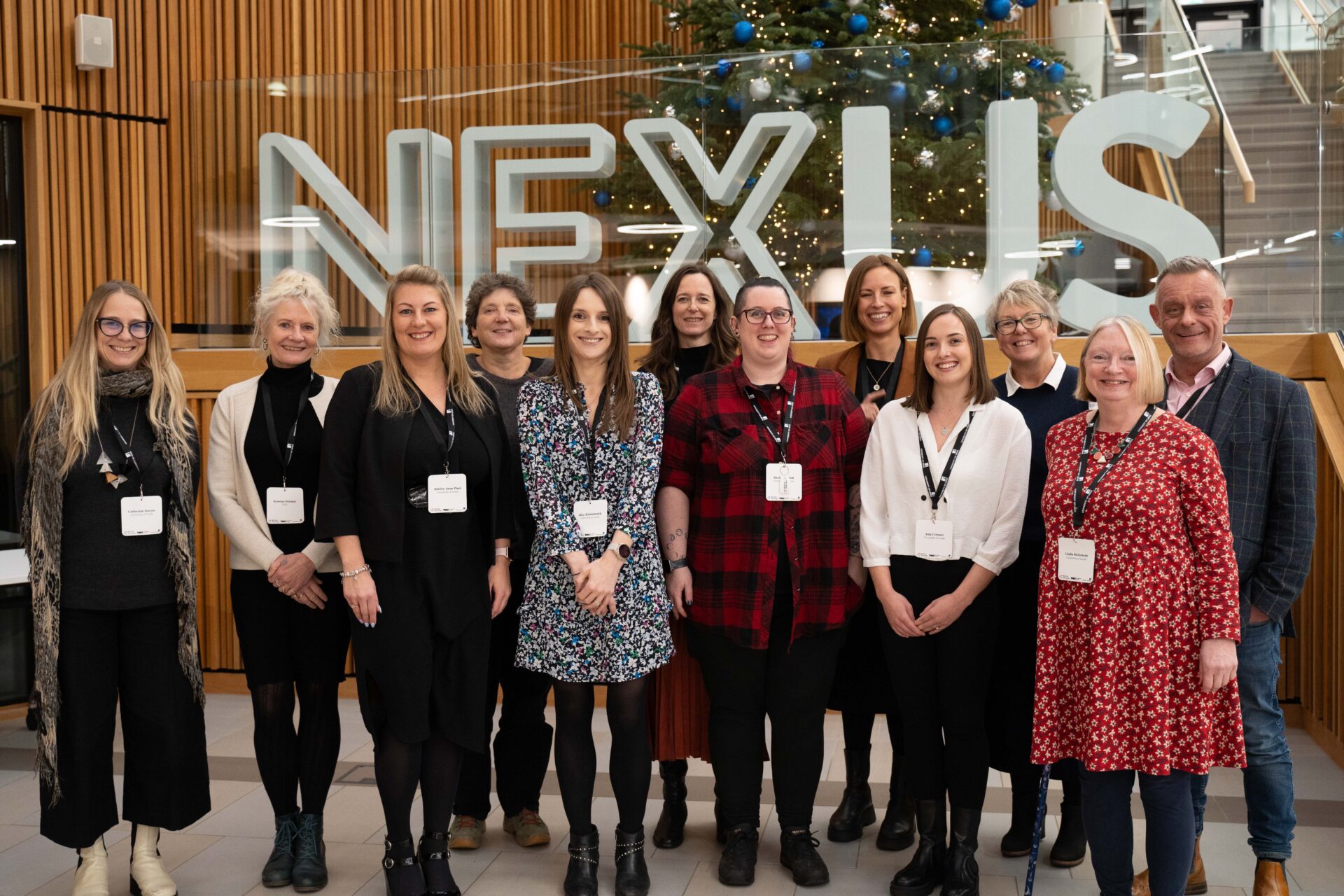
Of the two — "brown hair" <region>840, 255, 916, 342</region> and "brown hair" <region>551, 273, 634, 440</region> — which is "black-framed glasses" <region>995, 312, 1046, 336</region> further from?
"brown hair" <region>551, 273, 634, 440</region>

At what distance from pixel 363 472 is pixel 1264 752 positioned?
2.41m

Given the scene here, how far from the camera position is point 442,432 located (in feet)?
9.91

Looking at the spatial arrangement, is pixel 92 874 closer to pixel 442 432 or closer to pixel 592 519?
pixel 442 432

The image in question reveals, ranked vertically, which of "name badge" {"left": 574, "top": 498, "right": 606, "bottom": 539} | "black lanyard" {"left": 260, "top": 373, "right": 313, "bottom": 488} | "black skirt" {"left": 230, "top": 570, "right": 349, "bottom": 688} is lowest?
"black skirt" {"left": 230, "top": 570, "right": 349, "bottom": 688}

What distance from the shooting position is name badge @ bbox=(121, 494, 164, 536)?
300 centimetres

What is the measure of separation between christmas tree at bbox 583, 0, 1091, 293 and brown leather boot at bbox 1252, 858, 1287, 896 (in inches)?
104

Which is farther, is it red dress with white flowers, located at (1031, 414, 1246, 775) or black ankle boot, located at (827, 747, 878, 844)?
black ankle boot, located at (827, 747, 878, 844)

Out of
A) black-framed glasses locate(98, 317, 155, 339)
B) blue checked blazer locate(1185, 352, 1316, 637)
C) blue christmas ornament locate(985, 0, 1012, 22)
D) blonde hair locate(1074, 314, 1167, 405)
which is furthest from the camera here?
blue christmas ornament locate(985, 0, 1012, 22)

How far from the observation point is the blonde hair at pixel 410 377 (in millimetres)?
2975

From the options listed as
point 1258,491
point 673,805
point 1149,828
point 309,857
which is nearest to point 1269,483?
point 1258,491

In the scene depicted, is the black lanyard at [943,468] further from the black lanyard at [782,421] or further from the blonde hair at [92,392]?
the blonde hair at [92,392]

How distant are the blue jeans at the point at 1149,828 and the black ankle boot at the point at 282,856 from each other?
217cm

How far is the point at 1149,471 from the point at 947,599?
0.61 meters

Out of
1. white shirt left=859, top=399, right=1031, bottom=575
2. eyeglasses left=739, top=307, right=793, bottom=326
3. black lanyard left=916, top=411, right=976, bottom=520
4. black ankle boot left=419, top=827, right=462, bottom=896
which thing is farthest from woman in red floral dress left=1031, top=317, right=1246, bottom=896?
black ankle boot left=419, top=827, right=462, bottom=896
